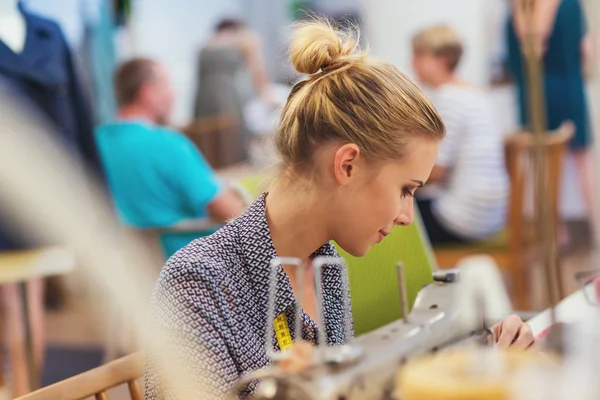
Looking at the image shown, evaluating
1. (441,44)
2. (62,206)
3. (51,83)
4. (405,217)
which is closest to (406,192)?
(405,217)

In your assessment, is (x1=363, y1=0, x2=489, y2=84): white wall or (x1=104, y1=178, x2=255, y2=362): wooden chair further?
(x1=363, y1=0, x2=489, y2=84): white wall

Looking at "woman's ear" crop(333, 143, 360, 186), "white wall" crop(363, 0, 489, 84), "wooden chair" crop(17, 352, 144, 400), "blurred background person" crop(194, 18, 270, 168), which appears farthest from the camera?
"blurred background person" crop(194, 18, 270, 168)

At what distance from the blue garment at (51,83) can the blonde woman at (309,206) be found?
1.99 m

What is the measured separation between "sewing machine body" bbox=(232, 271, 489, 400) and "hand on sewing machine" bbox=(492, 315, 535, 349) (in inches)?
9.4

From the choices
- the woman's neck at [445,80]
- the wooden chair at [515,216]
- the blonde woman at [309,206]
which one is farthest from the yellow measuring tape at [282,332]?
the woman's neck at [445,80]

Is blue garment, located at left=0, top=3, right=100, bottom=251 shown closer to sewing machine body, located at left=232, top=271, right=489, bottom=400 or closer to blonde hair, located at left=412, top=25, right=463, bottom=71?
blonde hair, located at left=412, top=25, right=463, bottom=71

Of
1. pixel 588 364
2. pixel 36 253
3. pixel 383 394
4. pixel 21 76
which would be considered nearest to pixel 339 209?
pixel 383 394

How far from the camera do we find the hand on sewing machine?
47.6 inches

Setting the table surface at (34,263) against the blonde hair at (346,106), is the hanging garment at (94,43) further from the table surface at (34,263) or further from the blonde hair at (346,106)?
the blonde hair at (346,106)

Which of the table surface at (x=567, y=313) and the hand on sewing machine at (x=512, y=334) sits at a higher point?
the hand on sewing machine at (x=512, y=334)

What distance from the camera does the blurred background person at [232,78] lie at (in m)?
6.07

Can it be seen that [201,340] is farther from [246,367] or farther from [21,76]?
[21,76]

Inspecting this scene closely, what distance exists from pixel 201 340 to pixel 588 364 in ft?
1.77

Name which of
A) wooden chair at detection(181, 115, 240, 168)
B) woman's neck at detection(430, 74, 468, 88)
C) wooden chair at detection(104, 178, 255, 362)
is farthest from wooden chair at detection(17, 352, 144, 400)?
wooden chair at detection(181, 115, 240, 168)
